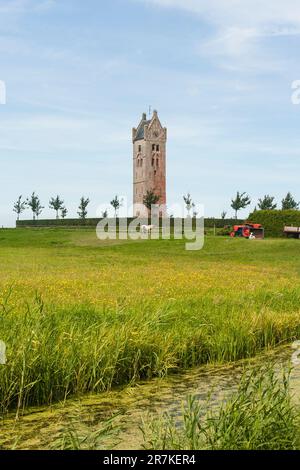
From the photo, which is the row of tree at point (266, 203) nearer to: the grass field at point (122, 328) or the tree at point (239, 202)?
the tree at point (239, 202)

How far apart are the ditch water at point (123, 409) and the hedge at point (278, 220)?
42.8 meters

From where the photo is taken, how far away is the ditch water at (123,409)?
4.77 m

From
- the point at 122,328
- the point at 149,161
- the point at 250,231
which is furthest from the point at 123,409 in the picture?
the point at 149,161

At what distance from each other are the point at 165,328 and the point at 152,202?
7317cm

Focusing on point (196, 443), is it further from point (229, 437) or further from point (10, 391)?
point (10, 391)

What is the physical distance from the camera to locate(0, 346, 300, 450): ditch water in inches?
188

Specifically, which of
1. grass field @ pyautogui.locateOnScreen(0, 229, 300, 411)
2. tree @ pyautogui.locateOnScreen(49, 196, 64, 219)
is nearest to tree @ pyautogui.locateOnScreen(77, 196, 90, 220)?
tree @ pyautogui.locateOnScreen(49, 196, 64, 219)

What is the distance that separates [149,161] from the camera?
338 feet

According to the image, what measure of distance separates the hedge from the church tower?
172ft

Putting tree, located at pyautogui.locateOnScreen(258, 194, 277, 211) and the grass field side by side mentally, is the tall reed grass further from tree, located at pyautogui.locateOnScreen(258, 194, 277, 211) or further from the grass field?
tree, located at pyautogui.locateOnScreen(258, 194, 277, 211)

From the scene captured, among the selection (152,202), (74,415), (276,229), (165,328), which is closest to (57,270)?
(165,328)

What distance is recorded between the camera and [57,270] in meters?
20.6

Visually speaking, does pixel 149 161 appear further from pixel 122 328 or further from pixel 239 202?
pixel 122 328
